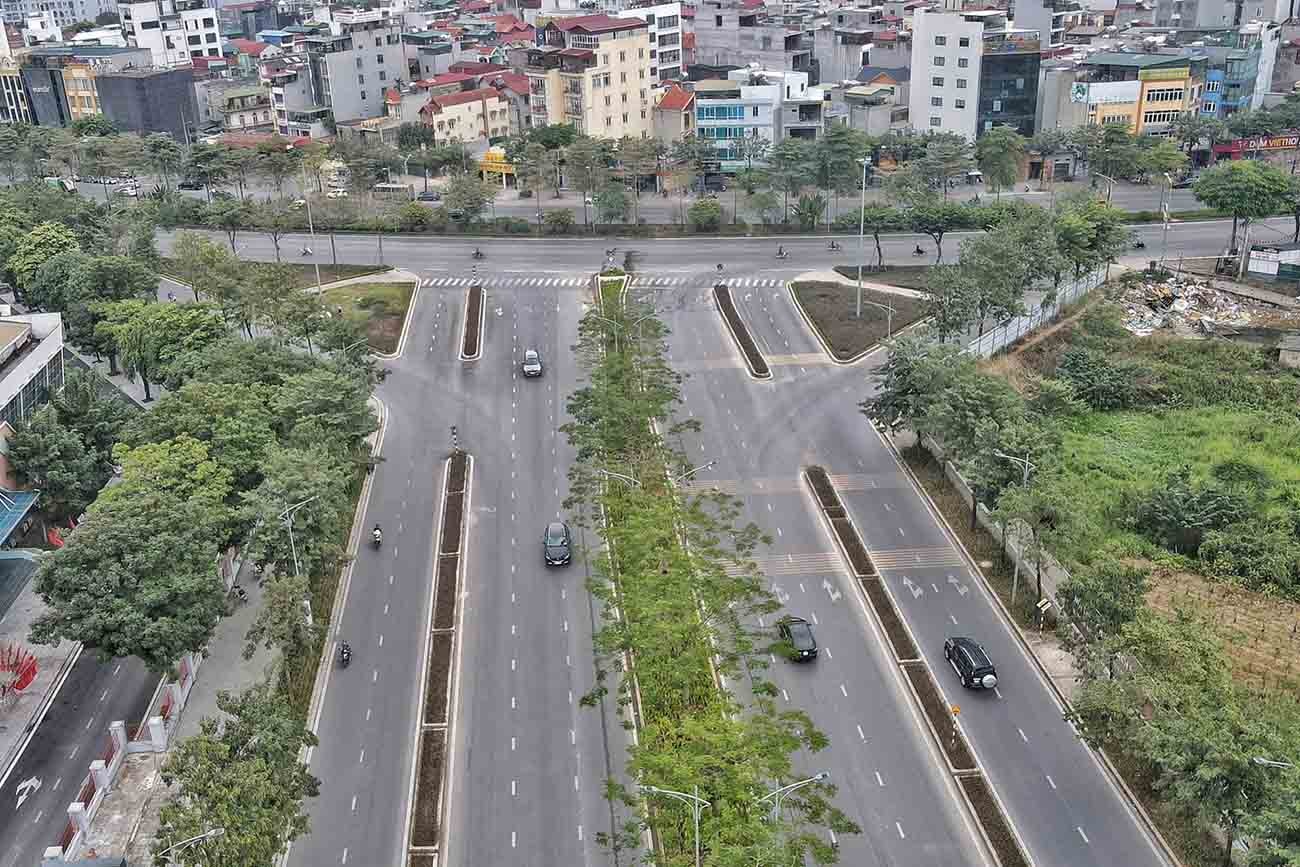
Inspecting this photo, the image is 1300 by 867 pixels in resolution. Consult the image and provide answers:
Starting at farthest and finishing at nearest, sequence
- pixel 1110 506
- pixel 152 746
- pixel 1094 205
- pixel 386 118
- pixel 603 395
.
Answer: pixel 386 118
pixel 1094 205
pixel 603 395
pixel 1110 506
pixel 152 746

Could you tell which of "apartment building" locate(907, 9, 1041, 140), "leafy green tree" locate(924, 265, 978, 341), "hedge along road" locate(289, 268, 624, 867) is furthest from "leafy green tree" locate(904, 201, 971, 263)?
"hedge along road" locate(289, 268, 624, 867)

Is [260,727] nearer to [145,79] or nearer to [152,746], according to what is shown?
[152,746]

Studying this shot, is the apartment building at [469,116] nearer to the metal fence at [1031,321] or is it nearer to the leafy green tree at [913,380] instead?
the metal fence at [1031,321]

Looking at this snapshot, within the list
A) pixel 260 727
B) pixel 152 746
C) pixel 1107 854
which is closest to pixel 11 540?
pixel 152 746

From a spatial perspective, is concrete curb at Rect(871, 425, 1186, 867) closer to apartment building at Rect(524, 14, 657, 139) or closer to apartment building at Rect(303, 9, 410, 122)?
apartment building at Rect(524, 14, 657, 139)

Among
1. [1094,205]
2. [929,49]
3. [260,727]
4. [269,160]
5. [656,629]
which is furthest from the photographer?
[929,49]

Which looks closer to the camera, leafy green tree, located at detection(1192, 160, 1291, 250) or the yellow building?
leafy green tree, located at detection(1192, 160, 1291, 250)
